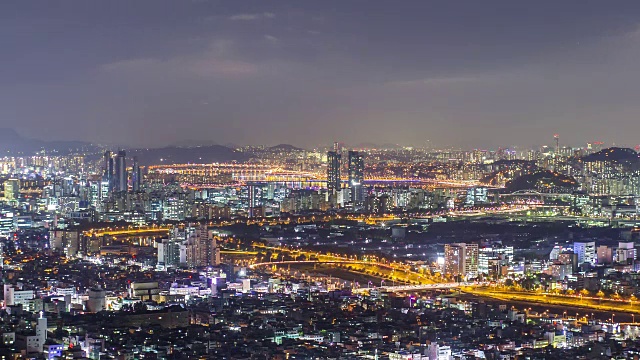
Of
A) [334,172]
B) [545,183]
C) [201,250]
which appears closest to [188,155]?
[334,172]

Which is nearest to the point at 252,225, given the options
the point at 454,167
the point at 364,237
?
the point at 364,237

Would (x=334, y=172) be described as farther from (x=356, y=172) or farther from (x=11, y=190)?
(x=11, y=190)

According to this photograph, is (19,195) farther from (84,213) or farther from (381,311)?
(381,311)

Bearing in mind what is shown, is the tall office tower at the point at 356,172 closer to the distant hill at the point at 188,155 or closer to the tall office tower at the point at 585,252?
the distant hill at the point at 188,155

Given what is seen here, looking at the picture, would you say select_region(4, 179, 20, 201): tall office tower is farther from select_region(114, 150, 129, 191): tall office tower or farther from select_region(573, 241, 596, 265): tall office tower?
select_region(573, 241, 596, 265): tall office tower

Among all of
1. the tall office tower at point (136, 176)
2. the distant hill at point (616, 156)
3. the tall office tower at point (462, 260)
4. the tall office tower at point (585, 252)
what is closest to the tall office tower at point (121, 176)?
the tall office tower at point (136, 176)

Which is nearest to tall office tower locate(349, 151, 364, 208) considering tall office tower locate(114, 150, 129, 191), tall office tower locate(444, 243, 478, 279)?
tall office tower locate(114, 150, 129, 191)
